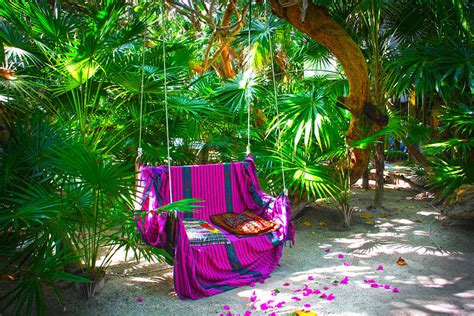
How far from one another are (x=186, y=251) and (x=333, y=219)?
7.28 ft

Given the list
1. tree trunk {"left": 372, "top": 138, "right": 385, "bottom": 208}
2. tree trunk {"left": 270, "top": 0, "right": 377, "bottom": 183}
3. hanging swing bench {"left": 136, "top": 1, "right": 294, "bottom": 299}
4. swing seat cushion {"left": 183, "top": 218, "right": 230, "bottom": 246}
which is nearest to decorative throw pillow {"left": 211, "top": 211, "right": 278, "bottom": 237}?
hanging swing bench {"left": 136, "top": 1, "right": 294, "bottom": 299}

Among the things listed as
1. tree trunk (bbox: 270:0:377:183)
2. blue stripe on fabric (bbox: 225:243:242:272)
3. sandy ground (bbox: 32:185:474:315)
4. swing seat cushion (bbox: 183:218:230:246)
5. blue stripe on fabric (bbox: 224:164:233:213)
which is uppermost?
tree trunk (bbox: 270:0:377:183)

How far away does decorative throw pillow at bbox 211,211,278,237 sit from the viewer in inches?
117

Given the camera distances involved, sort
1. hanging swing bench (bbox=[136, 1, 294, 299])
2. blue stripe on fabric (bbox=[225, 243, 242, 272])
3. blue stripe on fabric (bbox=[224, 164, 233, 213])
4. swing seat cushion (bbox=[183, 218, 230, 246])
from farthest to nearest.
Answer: blue stripe on fabric (bbox=[224, 164, 233, 213])
blue stripe on fabric (bbox=[225, 243, 242, 272])
swing seat cushion (bbox=[183, 218, 230, 246])
hanging swing bench (bbox=[136, 1, 294, 299])

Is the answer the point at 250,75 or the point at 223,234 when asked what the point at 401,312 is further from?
the point at 250,75

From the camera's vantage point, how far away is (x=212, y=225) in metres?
3.08

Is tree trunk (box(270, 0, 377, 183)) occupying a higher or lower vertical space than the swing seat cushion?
higher

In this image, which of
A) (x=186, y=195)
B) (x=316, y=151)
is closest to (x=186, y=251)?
(x=186, y=195)

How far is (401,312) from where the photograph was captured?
7.40ft

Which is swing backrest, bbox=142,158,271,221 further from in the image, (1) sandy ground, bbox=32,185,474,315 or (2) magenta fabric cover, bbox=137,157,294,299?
(1) sandy ground, bbox=32,185,474,315

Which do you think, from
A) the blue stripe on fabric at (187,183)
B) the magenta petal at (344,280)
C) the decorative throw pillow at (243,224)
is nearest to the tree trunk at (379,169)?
the decorative throw pillow at (243,224)

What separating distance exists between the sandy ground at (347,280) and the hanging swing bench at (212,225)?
0.40 feet

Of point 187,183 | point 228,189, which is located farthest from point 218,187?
point 187,183

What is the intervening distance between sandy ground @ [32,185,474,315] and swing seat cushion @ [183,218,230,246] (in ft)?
1.06
